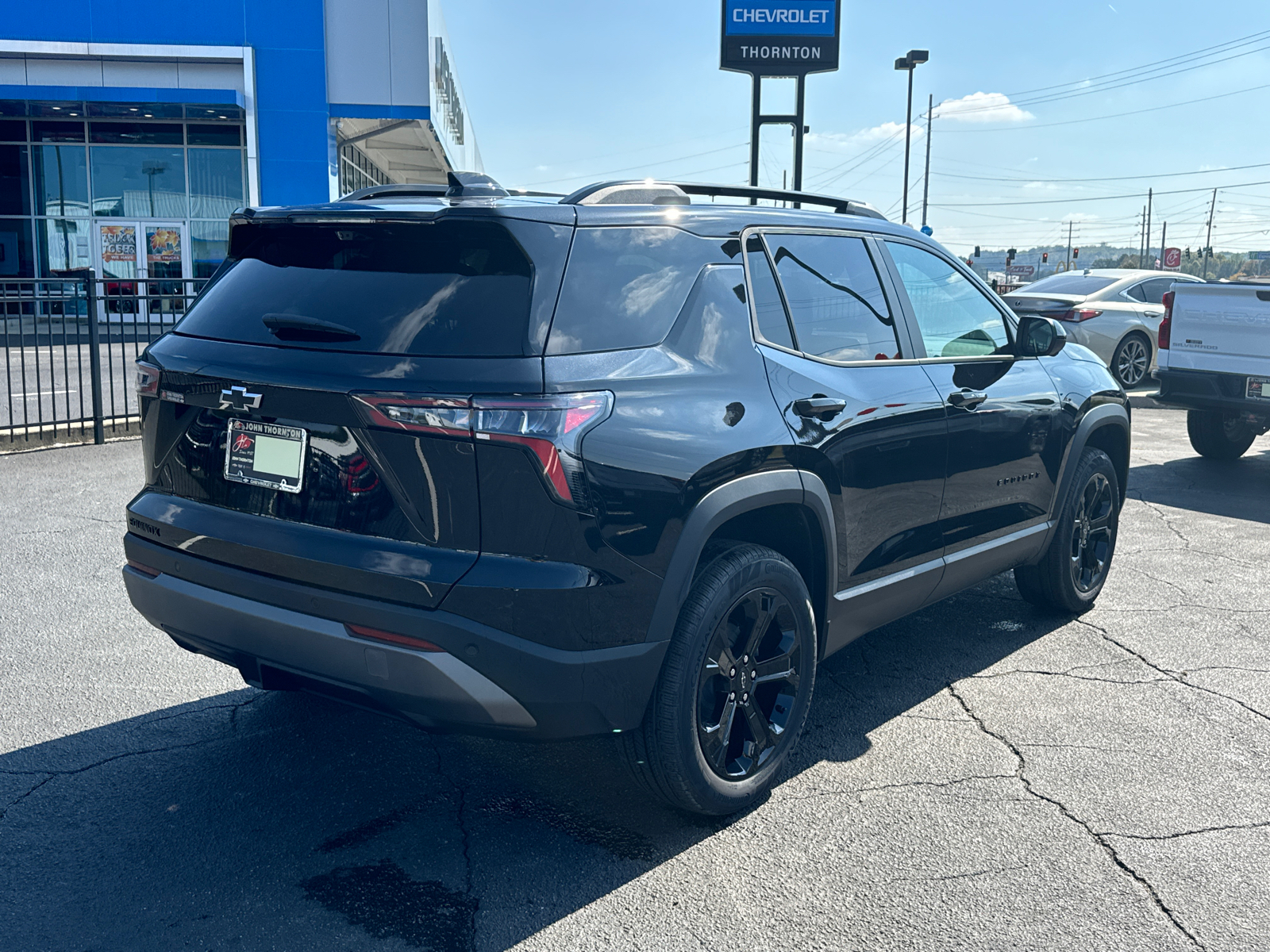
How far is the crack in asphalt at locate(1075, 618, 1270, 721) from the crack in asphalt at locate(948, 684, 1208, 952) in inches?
38.8

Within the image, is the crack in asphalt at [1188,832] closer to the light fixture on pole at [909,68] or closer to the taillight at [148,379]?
the taillight at [148,379]

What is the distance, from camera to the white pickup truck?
9273mm

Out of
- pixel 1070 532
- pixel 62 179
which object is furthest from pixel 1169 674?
pixel 62 179

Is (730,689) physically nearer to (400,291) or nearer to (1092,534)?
(400,291)

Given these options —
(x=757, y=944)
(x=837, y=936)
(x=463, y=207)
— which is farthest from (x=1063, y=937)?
(x=463, y=207)

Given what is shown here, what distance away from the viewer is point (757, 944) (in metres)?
2.75

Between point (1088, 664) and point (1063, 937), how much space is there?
2.26 meters

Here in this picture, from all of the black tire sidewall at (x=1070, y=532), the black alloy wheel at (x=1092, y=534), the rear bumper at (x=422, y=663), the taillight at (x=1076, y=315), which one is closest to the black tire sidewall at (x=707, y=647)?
the rear bumper at (x=422, y=663)

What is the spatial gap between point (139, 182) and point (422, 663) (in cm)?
2676

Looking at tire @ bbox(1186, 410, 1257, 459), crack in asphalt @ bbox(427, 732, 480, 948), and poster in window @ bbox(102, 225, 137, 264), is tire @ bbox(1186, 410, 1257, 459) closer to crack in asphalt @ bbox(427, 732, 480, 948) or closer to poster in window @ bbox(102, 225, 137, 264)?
crack in asphalt @ bbox(427, 732, 480, 948)

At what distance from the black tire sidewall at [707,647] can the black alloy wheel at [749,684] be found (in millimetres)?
31

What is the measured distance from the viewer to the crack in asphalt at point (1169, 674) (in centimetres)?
433

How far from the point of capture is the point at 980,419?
4375mm

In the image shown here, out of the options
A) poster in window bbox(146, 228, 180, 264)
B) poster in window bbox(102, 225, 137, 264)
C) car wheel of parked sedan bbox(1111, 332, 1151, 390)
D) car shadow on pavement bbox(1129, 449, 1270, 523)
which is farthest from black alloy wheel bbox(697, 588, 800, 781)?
poster in window bbox(102, 225, 137, 264)
